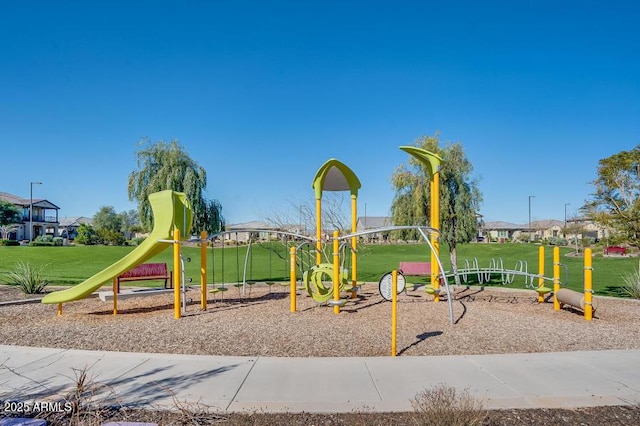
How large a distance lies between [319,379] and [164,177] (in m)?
15.1

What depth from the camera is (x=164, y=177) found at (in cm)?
1814

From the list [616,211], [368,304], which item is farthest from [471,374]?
[616,211]

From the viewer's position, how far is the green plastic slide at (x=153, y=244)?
9641 millimetres

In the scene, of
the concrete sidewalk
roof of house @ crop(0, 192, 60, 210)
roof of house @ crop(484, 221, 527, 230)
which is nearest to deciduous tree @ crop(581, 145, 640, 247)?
the concrete sidewalk

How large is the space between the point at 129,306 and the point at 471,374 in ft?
30.7

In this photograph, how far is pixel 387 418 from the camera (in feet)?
13.5

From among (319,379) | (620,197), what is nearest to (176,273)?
(319,379)

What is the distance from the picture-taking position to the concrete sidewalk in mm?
4551

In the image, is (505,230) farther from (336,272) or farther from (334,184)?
(336,272)

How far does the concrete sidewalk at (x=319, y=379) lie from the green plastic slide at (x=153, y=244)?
3.03m

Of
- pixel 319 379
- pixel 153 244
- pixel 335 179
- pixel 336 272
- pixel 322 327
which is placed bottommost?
pixel 322 327

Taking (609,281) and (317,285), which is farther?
(609,281)

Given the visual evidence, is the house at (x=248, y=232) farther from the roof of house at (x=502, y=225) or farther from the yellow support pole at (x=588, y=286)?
the roof of house at (x=502, y=225)

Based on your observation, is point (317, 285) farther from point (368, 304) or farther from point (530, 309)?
point (530, 309)
